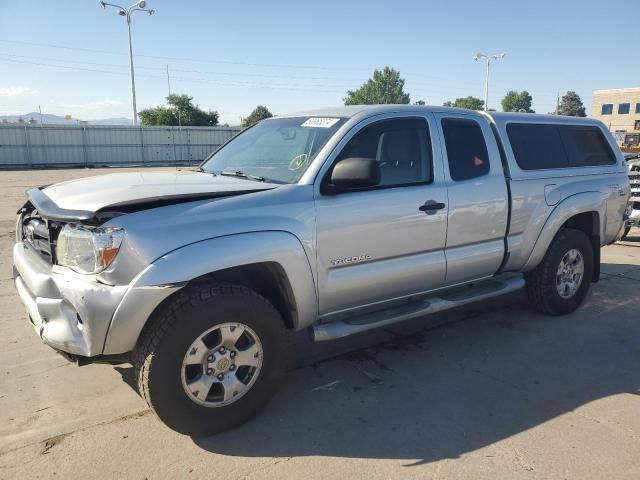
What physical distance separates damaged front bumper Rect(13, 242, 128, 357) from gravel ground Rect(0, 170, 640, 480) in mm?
611

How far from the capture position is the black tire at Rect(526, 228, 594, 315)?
4848 millimetres

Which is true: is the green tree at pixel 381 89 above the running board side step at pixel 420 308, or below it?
above

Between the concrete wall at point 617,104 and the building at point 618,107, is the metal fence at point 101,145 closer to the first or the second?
the building at point 618,107

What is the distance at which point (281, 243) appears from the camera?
302 centimetres

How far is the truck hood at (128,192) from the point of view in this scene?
2.76 m

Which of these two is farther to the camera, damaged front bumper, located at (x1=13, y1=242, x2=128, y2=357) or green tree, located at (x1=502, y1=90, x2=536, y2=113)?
green tree, located at (x1=502, y1=90, x2=536, y2=113)

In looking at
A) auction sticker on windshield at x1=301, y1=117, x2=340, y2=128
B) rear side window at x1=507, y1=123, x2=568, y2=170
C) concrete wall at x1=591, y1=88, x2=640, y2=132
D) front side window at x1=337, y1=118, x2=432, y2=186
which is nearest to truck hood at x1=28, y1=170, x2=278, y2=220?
auction sticker on windshield at x1=301, y1=117, x2=340, y2=128

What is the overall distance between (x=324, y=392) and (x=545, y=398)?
1.50 m

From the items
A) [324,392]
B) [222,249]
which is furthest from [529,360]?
[222,249]

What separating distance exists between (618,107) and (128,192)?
264 ft

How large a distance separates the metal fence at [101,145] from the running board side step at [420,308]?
30.3 m

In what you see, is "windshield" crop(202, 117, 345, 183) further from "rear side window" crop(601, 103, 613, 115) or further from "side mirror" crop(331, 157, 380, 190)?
"rear side window" crop(601, 103, 613, 115)

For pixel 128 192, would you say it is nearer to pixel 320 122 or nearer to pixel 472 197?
pixel 320 122

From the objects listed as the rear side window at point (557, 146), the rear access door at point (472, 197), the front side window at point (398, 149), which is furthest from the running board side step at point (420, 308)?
the rear side window at point (557, 146)
